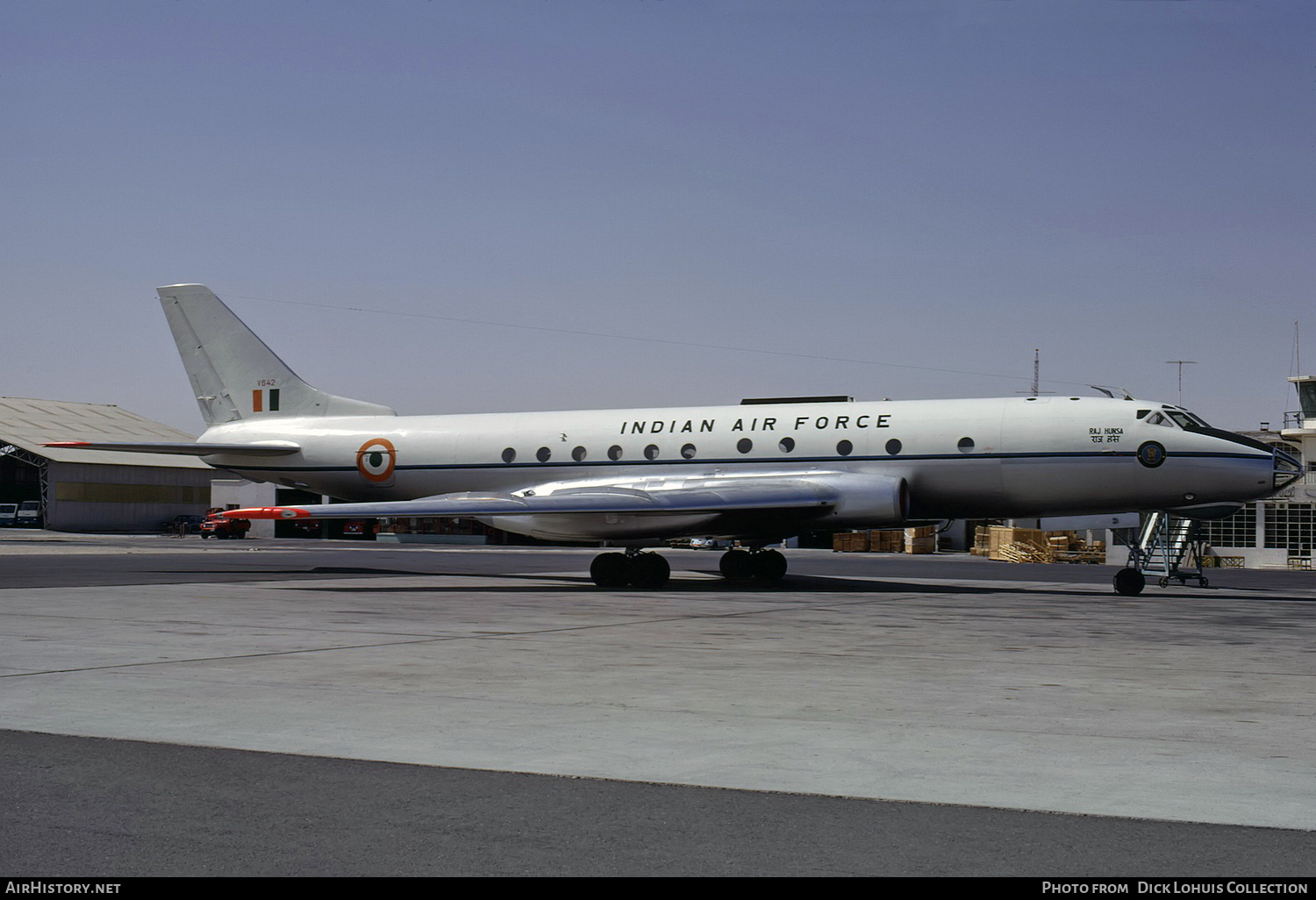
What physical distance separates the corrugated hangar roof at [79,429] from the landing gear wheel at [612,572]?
56.3m

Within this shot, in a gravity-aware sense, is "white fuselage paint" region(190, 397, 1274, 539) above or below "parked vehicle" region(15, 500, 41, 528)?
above

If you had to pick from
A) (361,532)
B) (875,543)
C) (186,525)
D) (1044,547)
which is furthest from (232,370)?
(186,525)

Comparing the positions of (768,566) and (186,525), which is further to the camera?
(186,525)

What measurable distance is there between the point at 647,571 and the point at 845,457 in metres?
4.47

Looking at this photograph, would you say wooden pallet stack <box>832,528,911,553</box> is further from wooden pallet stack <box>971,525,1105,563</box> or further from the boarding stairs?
the boarding stairs

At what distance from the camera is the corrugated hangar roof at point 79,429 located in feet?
245

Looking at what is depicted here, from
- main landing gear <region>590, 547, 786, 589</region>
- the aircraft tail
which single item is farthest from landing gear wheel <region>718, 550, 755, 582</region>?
the aircraft tail

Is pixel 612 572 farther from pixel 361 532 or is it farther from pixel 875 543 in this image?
pixel 361 532

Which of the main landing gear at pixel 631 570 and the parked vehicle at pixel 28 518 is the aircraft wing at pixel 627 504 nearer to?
the main landing gear at pixel 631 570

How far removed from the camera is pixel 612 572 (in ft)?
78.4

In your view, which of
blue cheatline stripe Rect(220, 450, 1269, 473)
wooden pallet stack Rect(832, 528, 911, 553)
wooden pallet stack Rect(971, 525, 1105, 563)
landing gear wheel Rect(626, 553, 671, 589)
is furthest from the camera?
wooden pallet stack Rect(832, 528, 911, 553)

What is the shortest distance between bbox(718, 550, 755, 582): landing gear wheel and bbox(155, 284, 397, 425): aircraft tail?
9.05 meters

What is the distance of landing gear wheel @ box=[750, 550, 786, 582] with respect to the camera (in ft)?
85.4
